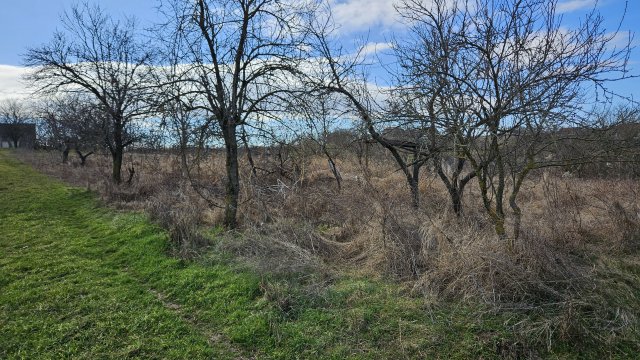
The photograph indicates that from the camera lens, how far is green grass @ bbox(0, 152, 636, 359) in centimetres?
380

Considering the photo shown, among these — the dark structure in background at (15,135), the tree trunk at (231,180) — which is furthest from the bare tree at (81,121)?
the dark structure in background at (15,135)

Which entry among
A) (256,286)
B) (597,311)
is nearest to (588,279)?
(597,311)

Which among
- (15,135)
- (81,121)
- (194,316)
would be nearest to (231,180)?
(194,316)

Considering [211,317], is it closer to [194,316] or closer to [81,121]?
[194,316]

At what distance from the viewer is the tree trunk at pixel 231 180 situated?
830cm

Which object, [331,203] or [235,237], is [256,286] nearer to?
[235,237]

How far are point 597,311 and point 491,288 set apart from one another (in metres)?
0.90

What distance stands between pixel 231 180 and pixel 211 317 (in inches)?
167

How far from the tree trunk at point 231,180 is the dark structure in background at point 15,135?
61.1m

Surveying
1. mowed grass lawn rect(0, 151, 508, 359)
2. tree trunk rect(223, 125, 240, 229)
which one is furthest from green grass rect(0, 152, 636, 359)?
tree trunk rect(223, 125, 240, 229)

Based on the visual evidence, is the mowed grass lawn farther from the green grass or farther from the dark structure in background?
the dark structure in background

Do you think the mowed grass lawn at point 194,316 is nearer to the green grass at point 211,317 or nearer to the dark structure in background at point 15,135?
the green grass at point 211,317

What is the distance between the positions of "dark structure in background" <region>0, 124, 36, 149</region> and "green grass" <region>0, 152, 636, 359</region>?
6271 centimetres

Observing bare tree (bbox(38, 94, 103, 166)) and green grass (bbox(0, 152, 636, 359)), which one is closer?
green grass (bbox(0, 152, 636, 359))
